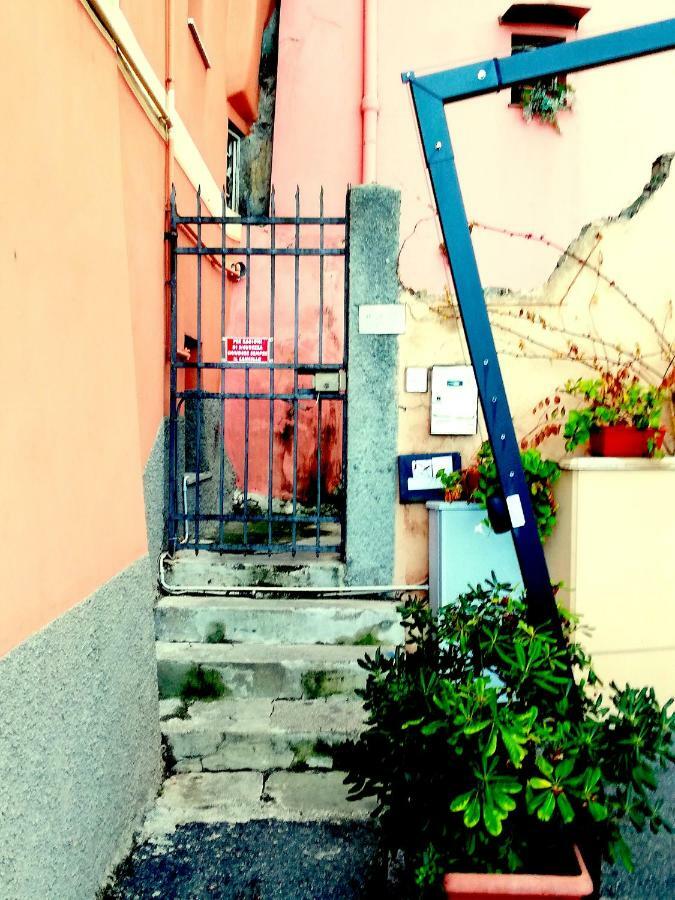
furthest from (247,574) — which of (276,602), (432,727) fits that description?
(432,727)

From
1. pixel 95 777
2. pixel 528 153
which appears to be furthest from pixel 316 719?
pixel 528 153

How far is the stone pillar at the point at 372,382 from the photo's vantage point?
4.24 meters

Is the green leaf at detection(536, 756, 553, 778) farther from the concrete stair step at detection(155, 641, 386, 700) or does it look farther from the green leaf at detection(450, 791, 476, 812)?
the concrete stair step at detection(155, 641, 386, 700)

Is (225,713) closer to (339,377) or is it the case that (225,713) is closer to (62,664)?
(62,664)

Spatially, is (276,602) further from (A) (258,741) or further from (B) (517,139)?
(B) (517,139)

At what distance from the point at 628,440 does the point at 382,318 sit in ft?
5.08

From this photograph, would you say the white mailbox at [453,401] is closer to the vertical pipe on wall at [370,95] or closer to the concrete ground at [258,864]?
the concrete ground at [258,864]

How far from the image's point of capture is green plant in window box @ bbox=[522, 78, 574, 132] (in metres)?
7.77

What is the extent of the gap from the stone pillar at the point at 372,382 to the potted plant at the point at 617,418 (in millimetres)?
1051

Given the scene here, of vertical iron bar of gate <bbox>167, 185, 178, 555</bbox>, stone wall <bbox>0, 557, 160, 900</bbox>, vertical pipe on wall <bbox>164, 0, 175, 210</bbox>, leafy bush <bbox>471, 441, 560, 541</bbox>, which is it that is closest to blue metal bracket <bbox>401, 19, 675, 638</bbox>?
leafy bush <bbox>471, 441, 560, 541</bbox>

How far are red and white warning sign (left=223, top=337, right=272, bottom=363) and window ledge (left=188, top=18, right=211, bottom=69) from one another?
270 cm

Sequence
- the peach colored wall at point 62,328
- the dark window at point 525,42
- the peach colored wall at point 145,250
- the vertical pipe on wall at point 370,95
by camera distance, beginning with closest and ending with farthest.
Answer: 1. the peach colored wall at point 62,328
2. the peach colored wall at point 145,250
3. the vertical pipe on wall at point 370,95
4. the dark window at point 525,42

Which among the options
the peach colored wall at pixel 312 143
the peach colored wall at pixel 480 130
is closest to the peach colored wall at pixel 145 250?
the peach colored wall at pixel 312 143

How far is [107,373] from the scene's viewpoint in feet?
10.1
